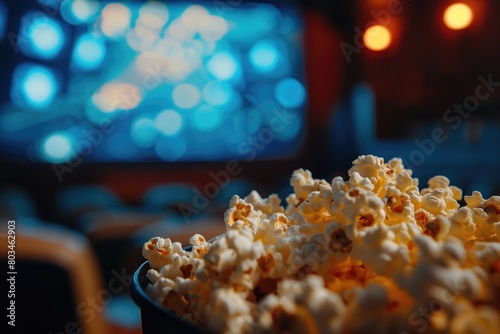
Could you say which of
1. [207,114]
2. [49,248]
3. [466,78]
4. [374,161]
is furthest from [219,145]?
[374,161]

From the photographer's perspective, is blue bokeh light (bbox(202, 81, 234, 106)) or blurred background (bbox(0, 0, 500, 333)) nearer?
blurred background (bbox(0, 0, 500, 333))

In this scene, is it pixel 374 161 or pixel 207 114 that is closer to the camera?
pixel 374 161

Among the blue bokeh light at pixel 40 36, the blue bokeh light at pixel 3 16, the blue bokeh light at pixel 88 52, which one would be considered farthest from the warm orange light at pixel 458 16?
the blue bokeh light at pixel 3 16

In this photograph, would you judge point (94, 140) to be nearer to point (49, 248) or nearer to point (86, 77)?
point (86, 77)

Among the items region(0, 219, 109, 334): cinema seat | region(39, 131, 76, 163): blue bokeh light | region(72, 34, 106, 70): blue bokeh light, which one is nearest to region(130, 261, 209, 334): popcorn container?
region(0, 219, 109, 334): cinema seat

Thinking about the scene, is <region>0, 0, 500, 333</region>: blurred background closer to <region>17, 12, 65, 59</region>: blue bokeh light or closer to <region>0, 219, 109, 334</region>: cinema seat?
<region>17, 12, 65, 59</region>: blue bokeh light

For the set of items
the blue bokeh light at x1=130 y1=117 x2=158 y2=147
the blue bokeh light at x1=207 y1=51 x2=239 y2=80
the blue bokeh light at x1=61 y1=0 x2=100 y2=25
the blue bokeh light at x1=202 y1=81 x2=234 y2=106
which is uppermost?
the blue bokeh light at x1=61 y1=0 x2=100 y2=25

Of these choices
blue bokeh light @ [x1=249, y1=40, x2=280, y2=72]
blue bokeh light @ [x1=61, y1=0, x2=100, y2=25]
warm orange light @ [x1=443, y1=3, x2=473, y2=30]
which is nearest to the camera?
blue bokeh light @ [x1=61, y1=0, x2=100, y2=25]

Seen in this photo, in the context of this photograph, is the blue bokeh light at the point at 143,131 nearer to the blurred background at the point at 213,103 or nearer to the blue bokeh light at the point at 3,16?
the blurred background at the point at 213,103

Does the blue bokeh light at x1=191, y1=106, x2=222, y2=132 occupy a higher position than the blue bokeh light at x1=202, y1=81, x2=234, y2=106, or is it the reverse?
the blue bokeh light at x1=202, y1=81, x2=234, y2=106
